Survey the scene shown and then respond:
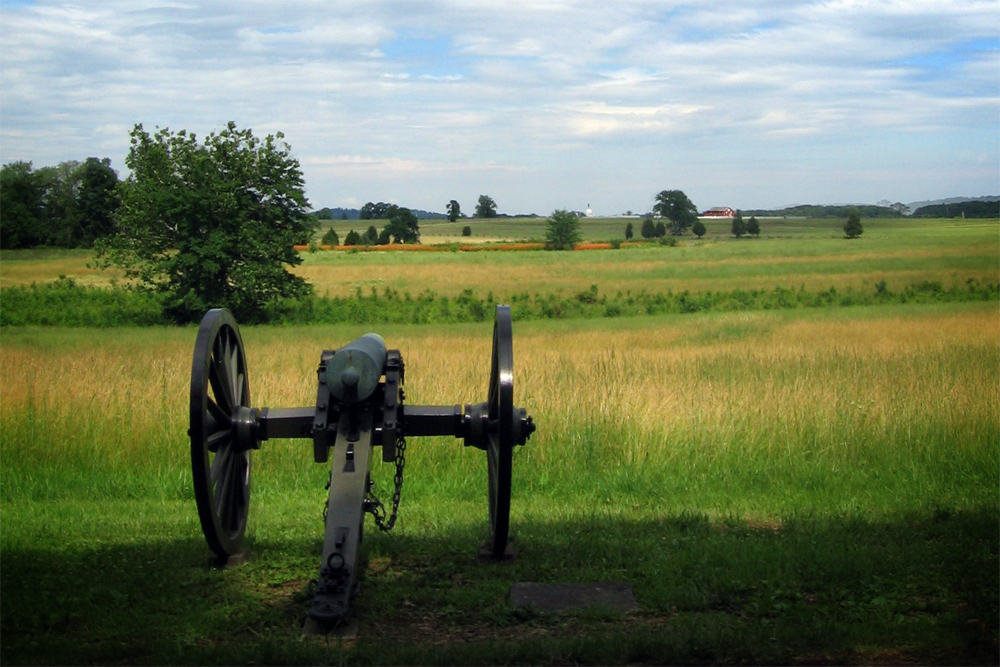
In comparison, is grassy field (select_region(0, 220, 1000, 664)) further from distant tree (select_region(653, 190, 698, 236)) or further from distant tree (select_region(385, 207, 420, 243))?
distant tree (select_region(653, 190, 698, 236))

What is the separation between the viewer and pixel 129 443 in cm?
900

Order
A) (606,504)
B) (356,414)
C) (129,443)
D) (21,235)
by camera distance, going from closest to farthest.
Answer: (356,414) < (606,504) < (129,443) < (21,235)

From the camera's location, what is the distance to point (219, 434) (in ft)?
17.7

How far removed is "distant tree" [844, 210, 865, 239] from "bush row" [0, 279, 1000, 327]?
138 ft

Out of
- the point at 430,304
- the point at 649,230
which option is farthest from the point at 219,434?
the point at 649,230

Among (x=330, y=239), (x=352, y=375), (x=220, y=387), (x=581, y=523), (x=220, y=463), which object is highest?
(x=330, y=239)

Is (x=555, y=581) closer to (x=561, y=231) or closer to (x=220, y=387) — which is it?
(x=220, y=387)

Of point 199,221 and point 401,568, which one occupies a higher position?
point 199,221

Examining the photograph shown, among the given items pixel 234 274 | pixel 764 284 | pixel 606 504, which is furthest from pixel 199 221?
pixel 606 504

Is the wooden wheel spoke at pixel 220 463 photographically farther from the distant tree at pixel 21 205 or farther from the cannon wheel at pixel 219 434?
the distant tree at pixel 21 205

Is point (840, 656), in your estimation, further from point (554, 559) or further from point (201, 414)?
point (201, 414)

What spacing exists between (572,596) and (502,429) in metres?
0.89

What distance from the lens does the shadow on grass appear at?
3992 millimetres

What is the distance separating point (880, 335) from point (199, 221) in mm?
27089
